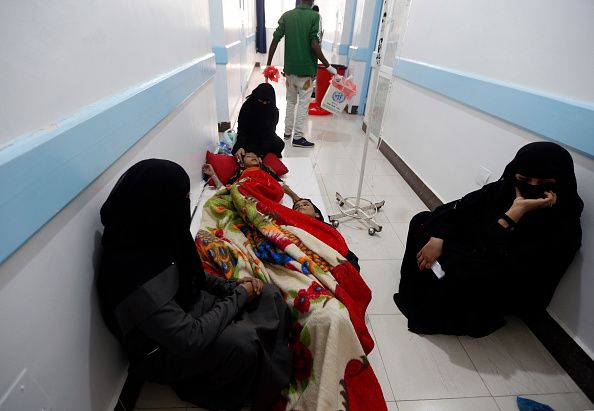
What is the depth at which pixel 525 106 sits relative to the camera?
1680mm

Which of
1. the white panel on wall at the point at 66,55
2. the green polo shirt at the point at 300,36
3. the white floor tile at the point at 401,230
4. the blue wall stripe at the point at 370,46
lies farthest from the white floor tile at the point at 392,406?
the blue wall stripe at the point at 370,46

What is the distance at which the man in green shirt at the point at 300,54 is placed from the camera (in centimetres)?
356

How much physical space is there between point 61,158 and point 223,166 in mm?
1727

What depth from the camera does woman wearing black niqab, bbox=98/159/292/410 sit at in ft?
2.92

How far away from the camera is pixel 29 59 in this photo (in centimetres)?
70

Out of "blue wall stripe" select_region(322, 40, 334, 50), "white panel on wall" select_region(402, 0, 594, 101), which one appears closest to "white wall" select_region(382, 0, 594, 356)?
"white panel on wall" select_region(402, 0, 594, 101)

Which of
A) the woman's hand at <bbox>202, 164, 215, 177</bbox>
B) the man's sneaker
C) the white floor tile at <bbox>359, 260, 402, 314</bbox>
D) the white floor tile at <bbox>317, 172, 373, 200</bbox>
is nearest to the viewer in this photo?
the white floor tile at <bbox>359, 260, 402, 314</bbox>

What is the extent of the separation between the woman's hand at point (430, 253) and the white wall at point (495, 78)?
58 centimetres

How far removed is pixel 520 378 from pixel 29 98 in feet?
6.69

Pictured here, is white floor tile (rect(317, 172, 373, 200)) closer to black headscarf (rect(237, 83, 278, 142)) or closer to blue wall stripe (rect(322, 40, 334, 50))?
black headscarf (rect(237, 83, 278, 142))

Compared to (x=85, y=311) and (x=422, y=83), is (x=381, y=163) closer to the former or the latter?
(x=422, y=83)

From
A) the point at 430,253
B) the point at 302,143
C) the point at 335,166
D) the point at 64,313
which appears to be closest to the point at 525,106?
the point at 430,253

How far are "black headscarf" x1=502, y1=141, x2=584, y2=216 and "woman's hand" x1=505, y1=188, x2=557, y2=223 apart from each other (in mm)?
36

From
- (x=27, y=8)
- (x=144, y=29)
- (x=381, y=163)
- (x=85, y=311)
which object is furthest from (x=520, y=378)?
(x=381, y=163)
